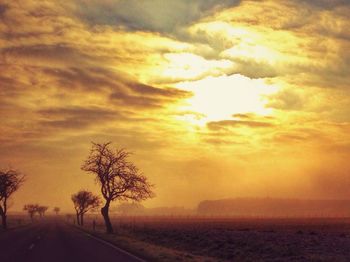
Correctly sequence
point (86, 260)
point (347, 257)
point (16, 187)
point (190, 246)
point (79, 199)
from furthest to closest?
point (79, 199) < point (16, 187) < point (190, 246) < point (347, 257) < point (86, 260)

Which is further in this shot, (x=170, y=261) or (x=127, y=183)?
(x=127, y=183)

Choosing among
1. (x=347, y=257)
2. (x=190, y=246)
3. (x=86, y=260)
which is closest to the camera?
(x=86, y=260)

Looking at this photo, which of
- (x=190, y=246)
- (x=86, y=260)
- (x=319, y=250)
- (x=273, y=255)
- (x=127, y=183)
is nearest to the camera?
(x=86, y=260)

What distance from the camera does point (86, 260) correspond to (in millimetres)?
20312

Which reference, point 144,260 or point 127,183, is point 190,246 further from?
point 127,183

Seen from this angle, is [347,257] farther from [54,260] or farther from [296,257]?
[54,260]

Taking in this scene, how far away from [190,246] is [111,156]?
29226 mm

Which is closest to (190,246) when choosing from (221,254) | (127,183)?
(221,254)

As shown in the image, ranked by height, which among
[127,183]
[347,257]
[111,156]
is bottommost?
[347,257]

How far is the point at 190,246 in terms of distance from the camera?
3278 centimetres

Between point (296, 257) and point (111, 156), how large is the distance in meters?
39.6

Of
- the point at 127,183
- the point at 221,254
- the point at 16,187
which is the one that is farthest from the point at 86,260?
the point at 16,187

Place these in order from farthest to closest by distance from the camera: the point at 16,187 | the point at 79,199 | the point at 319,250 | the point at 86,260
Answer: the point at 79,199, the point at 16,187, the point at 319,250, the point at 86,260

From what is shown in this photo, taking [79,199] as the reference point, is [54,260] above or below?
below
